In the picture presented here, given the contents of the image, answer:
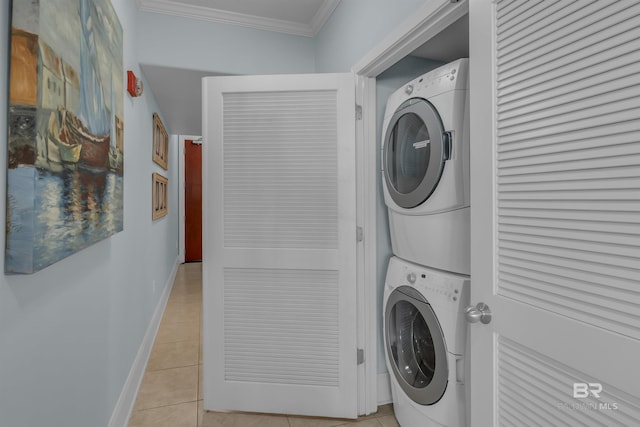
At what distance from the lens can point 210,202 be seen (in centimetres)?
196

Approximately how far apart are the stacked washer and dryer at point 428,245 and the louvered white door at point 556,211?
326 mm

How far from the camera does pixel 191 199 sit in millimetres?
6758

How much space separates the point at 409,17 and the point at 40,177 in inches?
57.8

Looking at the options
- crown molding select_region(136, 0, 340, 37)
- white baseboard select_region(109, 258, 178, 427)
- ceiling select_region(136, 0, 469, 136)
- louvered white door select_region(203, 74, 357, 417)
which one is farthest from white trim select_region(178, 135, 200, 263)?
louvered white door select_region(203, 74, 357, 417)

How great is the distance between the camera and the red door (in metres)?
6.70

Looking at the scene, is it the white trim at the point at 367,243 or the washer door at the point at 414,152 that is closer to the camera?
the washer door at the point at 414,152

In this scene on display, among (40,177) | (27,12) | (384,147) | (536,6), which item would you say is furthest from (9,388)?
(384,147)

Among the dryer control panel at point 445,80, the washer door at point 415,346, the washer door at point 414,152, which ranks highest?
the dryer control panel at point 445,80

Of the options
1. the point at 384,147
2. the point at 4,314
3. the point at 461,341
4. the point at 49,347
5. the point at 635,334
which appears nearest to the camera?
the point at 635,334

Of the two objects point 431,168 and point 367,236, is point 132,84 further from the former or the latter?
point 431,168

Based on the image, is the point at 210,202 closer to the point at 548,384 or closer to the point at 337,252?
the point at 337,252

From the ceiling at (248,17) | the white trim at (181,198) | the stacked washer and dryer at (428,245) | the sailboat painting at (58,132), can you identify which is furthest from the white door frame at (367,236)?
the white trim at (181,198)

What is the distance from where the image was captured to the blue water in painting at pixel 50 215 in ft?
2.66

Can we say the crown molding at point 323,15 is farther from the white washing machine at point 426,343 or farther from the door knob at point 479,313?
the door knob at point 479,313
